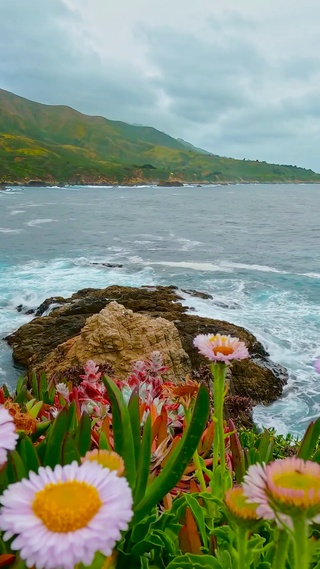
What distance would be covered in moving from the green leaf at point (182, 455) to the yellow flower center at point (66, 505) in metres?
0.62

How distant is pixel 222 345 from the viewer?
1772 mm

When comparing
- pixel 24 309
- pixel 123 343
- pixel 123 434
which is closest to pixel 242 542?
pixel 123 434

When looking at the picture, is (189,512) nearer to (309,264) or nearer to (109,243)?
(309,264)

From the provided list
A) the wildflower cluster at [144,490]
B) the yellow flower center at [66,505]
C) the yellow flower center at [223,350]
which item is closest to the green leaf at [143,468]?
the wildflower cluster at [144,490]

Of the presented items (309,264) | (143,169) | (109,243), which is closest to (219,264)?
(309,264)

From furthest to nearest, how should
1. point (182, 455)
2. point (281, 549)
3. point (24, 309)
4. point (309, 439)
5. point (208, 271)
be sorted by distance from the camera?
1. point (208, 271)
2. point (24, 309)
3. point (309, 439)
4. point (182, 455)
5. point (281, 549)

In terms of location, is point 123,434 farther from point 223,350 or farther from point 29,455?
point 223,350

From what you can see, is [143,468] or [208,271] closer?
[143,468]

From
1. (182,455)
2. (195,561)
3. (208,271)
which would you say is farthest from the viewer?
(208,271)

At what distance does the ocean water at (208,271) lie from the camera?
14.3 metres

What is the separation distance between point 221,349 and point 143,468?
1.45ft

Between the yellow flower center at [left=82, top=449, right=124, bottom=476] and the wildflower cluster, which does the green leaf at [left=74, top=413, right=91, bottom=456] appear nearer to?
the wildflower cluster

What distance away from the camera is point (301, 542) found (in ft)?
2.84

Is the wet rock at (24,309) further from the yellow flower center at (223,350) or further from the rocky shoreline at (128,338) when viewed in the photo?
the yellow flower center at (223,350)
